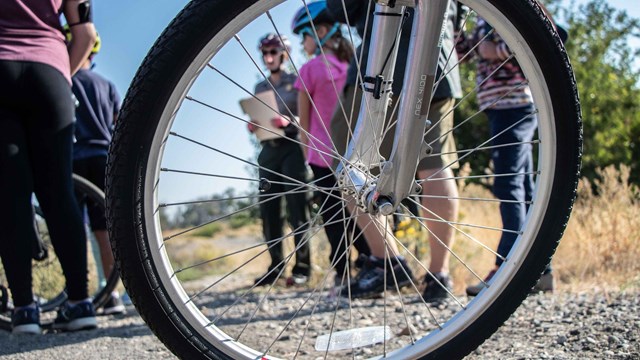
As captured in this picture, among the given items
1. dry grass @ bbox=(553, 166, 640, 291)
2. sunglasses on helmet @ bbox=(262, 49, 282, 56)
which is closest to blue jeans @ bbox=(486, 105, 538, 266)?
dry grass @ bbox=(553, 166, 640, 291)

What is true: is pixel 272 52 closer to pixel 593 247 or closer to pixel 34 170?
pixel 593 247

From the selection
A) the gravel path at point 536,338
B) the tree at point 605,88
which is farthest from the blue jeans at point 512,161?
the tree at point 605,88

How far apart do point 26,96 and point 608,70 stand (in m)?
12.8

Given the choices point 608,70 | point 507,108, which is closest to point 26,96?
point 507,108

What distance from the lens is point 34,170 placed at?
2887 millimetres

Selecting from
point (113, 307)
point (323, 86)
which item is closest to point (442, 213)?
point (323, 86)

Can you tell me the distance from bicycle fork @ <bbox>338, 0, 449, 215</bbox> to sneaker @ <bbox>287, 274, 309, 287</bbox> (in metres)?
3.46

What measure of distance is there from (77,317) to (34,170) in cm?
63

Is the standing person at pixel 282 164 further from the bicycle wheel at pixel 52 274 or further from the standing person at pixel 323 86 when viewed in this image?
the bicycle wheel at pixel 52 274

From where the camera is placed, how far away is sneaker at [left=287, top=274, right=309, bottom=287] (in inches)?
209

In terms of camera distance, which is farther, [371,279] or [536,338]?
[371,279]

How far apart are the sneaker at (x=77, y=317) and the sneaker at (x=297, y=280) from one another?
7.80 feet

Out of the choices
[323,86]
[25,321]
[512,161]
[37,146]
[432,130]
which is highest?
[323,86]

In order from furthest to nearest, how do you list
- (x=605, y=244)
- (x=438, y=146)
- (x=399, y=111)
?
(x=605, y=244), (x=438, y=146), (x=399, y=111)
